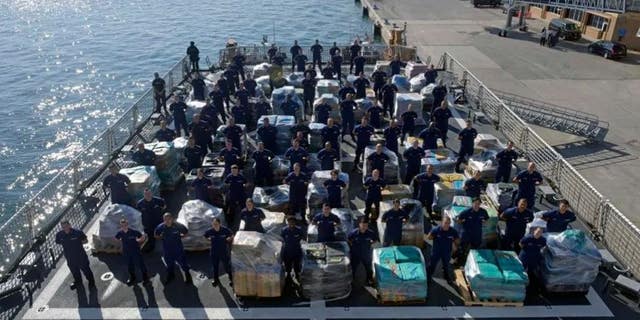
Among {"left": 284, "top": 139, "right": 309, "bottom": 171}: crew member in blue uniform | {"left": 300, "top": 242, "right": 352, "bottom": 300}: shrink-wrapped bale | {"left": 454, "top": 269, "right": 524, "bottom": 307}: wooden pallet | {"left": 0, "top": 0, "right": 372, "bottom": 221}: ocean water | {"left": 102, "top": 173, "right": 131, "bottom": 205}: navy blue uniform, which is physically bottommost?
{"left": 0, "top": 0, "right": 372, "bottom": 221}: ocean water

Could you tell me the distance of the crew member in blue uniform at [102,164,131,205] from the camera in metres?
12.0

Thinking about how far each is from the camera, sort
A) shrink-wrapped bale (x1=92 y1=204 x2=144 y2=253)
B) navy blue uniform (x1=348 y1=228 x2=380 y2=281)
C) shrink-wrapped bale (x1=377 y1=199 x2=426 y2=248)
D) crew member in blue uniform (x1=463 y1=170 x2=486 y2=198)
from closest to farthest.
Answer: navy blue uniform (x1=348 y1=228 x2=380 y2=281) < shrink-wrapped bale (x1=92 y1=204 x2=144 y2=253) < shrink-wrapped bale (x1=377 y1=199 x2=426 y2=248) < crew member in blue uniform (x1=463 y1=170 x2=486 y2=198)

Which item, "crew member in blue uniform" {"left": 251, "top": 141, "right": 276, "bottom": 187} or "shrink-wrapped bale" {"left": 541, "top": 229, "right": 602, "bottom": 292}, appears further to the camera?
"crew member in blue uniform" {"left": 251, "top": 141, "right": 276, "bottom": 187}

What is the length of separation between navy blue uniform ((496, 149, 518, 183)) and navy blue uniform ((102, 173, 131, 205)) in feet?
30.7

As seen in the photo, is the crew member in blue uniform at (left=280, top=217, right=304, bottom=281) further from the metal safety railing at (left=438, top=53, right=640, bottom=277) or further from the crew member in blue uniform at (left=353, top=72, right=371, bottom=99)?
the crew member in blue uniform at (left=353, top=72, right=371, bottom=99)

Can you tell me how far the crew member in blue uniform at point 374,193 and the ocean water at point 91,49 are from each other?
596 inches

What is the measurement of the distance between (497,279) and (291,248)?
3915 millimetres

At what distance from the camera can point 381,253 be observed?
10.1 meters

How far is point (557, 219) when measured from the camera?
421 inches

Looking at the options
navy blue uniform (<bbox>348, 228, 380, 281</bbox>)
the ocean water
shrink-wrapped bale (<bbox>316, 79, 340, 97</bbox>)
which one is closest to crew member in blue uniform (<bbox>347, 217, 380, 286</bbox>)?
navy blue uniform (<bbox>348, 228, 380, 281</bbox>)

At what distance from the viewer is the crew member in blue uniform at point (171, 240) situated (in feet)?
32.4

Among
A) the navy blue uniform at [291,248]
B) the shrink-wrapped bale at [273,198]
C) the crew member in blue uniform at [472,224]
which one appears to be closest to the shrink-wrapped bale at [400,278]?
the crew member in blue uniform at [472,224]

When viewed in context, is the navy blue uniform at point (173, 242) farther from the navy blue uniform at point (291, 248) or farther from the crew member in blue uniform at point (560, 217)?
the crew member in blue uniform at point (560, 217)

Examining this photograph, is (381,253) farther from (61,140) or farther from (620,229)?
(61,140)
